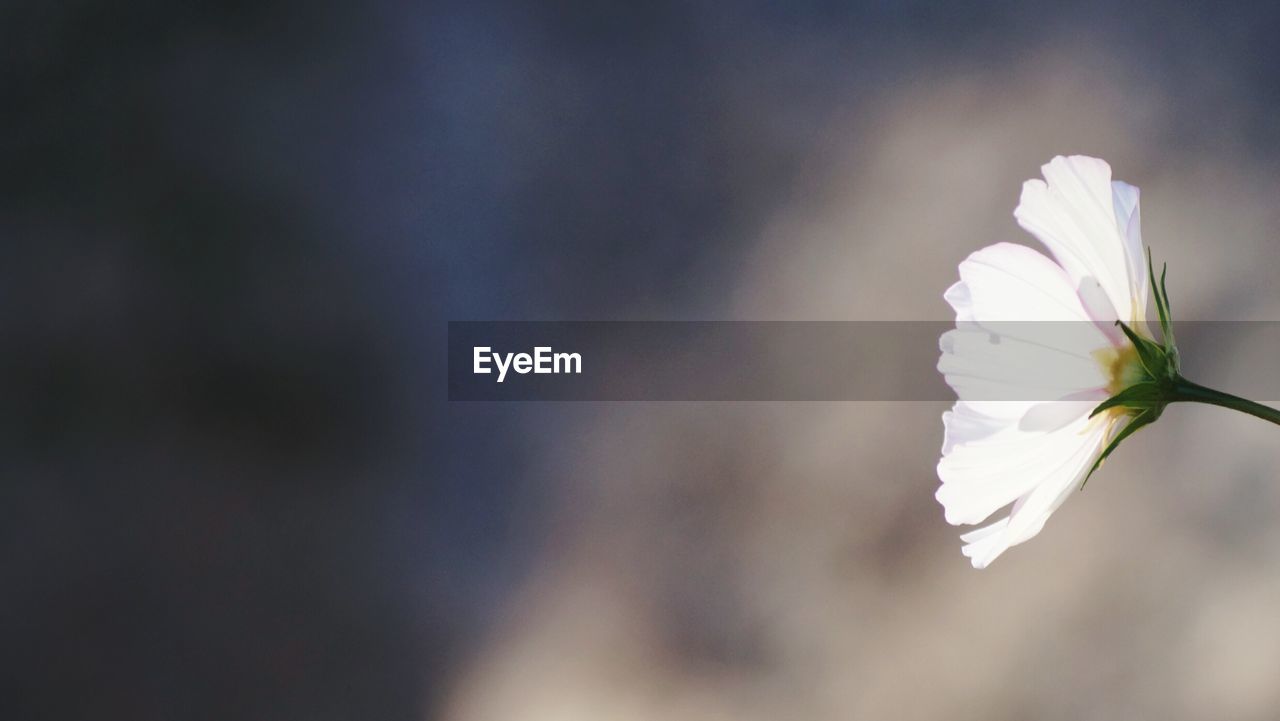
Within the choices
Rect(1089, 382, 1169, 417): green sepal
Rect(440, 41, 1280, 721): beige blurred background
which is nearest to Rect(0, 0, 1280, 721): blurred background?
Rect(440, 41, 1280, 721): beige blurred background

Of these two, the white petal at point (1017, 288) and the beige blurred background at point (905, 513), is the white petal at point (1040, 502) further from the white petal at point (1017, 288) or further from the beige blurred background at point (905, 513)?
the beige blurred background at point (905, 513)

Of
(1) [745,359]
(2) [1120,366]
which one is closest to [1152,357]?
(2) [1120,366]

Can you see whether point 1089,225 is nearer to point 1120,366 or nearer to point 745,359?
point 1120,366

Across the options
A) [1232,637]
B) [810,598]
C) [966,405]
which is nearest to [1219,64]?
[1232,637]

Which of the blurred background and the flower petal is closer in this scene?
the flower petal

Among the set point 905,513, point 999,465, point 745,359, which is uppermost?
point 745,359

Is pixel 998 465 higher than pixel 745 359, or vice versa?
pixel 745 359

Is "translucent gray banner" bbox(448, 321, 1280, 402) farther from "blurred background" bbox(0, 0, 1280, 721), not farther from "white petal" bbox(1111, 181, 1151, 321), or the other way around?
"white petal" bbox(1111, 181, 1151, 321)

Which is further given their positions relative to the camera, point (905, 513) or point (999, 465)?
point (905, 513)
